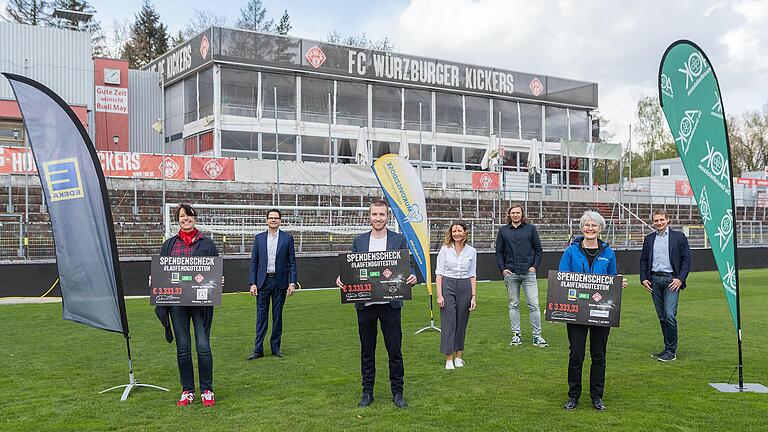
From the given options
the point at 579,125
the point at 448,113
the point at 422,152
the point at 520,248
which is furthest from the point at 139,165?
the point at 579,125

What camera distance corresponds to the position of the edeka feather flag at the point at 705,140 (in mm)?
6777

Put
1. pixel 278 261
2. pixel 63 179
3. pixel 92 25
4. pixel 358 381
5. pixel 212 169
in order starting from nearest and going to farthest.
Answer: pixel 63 179 → pixel 358 381 → pixel 278 261 → pixel 212 169 → pixel 92 25

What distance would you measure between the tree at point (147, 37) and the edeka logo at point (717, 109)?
5359 centimetres

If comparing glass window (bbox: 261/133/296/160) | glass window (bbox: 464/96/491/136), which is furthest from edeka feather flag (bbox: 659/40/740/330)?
glass window (bbox: 464/96/491/136)

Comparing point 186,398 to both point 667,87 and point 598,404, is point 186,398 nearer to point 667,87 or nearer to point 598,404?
point 598,404

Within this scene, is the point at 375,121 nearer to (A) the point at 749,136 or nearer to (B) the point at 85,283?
(B) the point at 85,283

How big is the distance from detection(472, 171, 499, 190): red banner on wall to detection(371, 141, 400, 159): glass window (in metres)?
3.92

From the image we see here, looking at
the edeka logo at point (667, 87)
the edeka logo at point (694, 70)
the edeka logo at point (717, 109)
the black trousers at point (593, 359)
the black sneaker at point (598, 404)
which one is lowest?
→ the black sneaker at point (598, 404)

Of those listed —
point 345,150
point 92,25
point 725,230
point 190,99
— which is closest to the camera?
point 725,230

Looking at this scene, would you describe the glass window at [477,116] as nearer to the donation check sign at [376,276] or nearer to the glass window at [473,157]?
the glass window at [473,157]

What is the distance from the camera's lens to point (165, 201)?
910 inches

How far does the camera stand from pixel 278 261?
868 centimetres

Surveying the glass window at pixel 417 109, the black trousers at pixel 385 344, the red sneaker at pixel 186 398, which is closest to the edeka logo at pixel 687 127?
the black trousers at pixel 385 344

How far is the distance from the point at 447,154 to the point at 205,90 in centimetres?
1186
